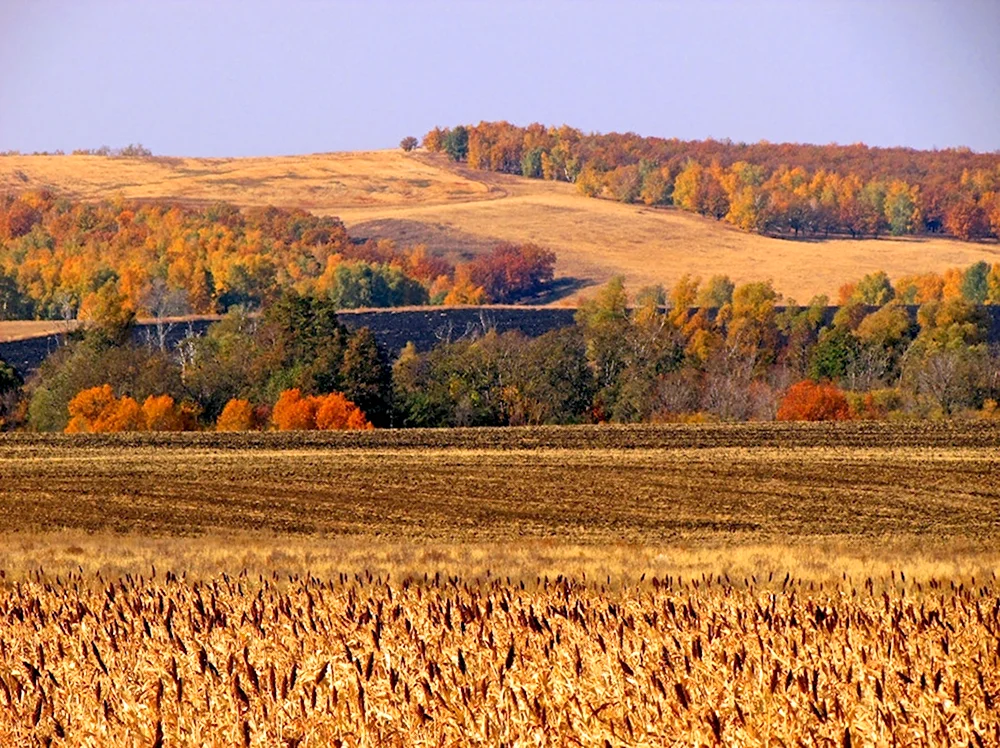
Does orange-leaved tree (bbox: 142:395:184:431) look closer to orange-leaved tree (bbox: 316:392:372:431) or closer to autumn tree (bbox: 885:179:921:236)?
orange-leaved tree (bbox: 316:392:372:431)

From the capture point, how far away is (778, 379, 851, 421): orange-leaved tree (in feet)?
233

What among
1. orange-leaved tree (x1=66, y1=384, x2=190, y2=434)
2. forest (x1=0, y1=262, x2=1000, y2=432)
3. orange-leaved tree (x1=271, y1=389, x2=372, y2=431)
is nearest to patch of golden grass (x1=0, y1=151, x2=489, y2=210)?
forest (x1=0, y1=262, x2=1000, y2=432)

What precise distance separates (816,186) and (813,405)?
373ft

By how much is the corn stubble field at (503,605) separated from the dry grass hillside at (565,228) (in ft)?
314

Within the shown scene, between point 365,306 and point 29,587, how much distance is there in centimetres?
10359

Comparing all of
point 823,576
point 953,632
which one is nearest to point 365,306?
point 823,576

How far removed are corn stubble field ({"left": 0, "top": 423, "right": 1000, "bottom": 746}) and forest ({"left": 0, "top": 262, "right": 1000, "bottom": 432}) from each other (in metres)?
24.4

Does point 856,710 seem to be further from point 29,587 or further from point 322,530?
point 322,530

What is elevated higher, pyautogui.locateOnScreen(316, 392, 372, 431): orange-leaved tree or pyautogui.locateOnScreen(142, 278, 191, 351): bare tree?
pyautogui.locateOnScreen(316, 392, 372, 431): orange-leaved tree

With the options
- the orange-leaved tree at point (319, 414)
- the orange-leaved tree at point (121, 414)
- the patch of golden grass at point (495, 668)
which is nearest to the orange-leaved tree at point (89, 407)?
the orange-leaved tree at point (121, 414)

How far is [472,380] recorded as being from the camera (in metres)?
70.9

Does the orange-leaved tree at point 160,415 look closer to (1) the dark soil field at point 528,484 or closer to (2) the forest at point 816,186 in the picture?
(1) the dark soil field at point 528,484

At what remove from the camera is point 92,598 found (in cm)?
1736

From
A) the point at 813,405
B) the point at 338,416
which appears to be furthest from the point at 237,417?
the point at 813,405
